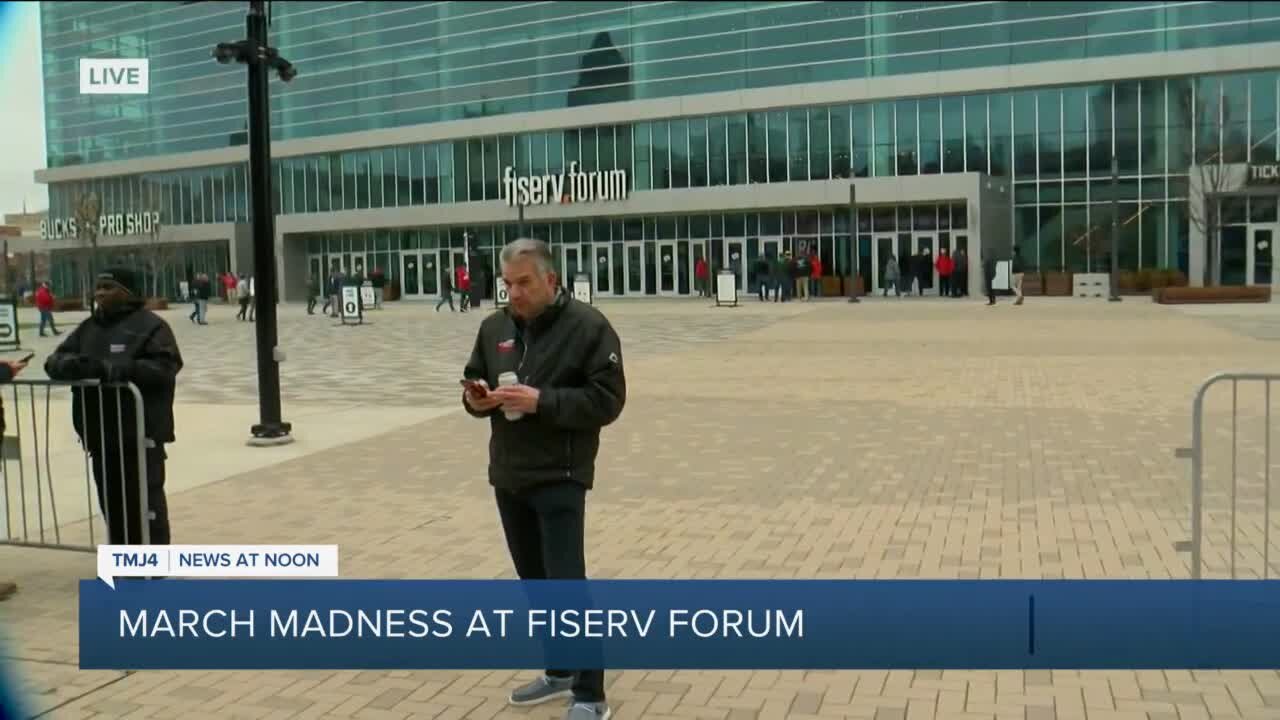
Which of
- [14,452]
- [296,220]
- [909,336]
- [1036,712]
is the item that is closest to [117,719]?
[14,452]

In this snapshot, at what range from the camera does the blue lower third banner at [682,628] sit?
497 cm

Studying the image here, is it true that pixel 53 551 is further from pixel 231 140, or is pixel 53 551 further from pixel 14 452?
pixel 231 140

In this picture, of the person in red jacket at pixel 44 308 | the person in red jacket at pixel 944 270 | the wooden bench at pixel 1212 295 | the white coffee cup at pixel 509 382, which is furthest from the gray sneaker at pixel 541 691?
the person in red jacket at pixel 944 270

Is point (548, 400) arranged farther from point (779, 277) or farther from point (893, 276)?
point (893, 276)

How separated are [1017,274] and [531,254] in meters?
37.9

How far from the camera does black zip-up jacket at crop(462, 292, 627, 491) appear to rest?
426cm

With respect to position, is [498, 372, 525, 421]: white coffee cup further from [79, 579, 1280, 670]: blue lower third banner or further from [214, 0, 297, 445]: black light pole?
[214, 0, 297, 445]: black light pole

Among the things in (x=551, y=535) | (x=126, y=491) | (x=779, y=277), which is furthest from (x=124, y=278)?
(x=779, y=277)

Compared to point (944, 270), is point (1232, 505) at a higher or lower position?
lower

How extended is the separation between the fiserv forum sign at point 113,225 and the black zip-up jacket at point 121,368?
226ft

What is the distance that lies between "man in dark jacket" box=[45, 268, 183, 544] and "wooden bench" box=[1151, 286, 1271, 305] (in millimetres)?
35699

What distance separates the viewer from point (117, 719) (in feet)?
15.1

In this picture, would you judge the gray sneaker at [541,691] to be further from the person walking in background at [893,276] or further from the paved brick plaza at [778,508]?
the person walking in background at [893,276]

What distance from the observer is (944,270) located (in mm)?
46219
